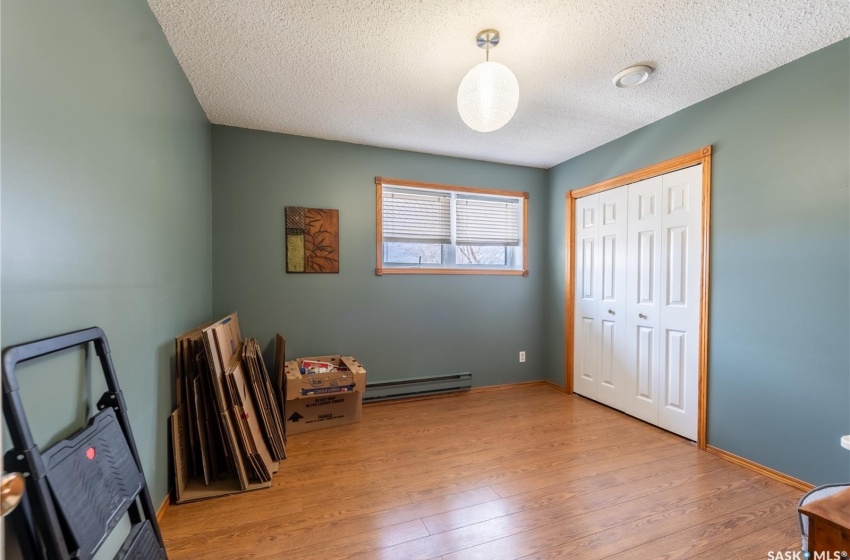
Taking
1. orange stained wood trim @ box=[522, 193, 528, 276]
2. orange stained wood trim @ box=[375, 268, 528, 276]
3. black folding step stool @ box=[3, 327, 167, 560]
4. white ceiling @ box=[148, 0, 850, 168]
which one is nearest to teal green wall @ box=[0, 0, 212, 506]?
black folding step stool @ box=[3, 327, 167, 560]

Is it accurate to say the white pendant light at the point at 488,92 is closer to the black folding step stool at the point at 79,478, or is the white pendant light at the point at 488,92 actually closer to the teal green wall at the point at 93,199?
the teal green wall at the point at 93,199

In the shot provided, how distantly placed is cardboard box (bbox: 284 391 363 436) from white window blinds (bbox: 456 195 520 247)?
1.91m

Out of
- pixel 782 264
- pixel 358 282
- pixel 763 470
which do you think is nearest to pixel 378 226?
pixel 358 282

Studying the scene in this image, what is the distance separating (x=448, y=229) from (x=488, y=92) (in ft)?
6.40

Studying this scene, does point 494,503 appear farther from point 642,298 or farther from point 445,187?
point 445,187

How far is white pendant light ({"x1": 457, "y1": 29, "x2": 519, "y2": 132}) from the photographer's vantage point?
1684 mm

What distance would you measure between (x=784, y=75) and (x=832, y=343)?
155cm

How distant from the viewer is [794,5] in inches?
62.2

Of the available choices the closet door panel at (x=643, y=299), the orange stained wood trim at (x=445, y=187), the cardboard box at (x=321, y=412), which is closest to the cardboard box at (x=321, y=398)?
the cardboard box at (x=321, y=412)

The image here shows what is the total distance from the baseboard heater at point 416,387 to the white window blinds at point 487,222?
55.9 inches

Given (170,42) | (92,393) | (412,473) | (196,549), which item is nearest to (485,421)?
(412,473)

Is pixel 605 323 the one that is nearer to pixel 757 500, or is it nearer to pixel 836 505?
pixel 757 500

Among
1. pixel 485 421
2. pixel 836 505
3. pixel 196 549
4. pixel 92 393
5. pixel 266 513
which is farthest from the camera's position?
pixel 485 421

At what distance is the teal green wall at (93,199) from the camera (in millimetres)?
849
